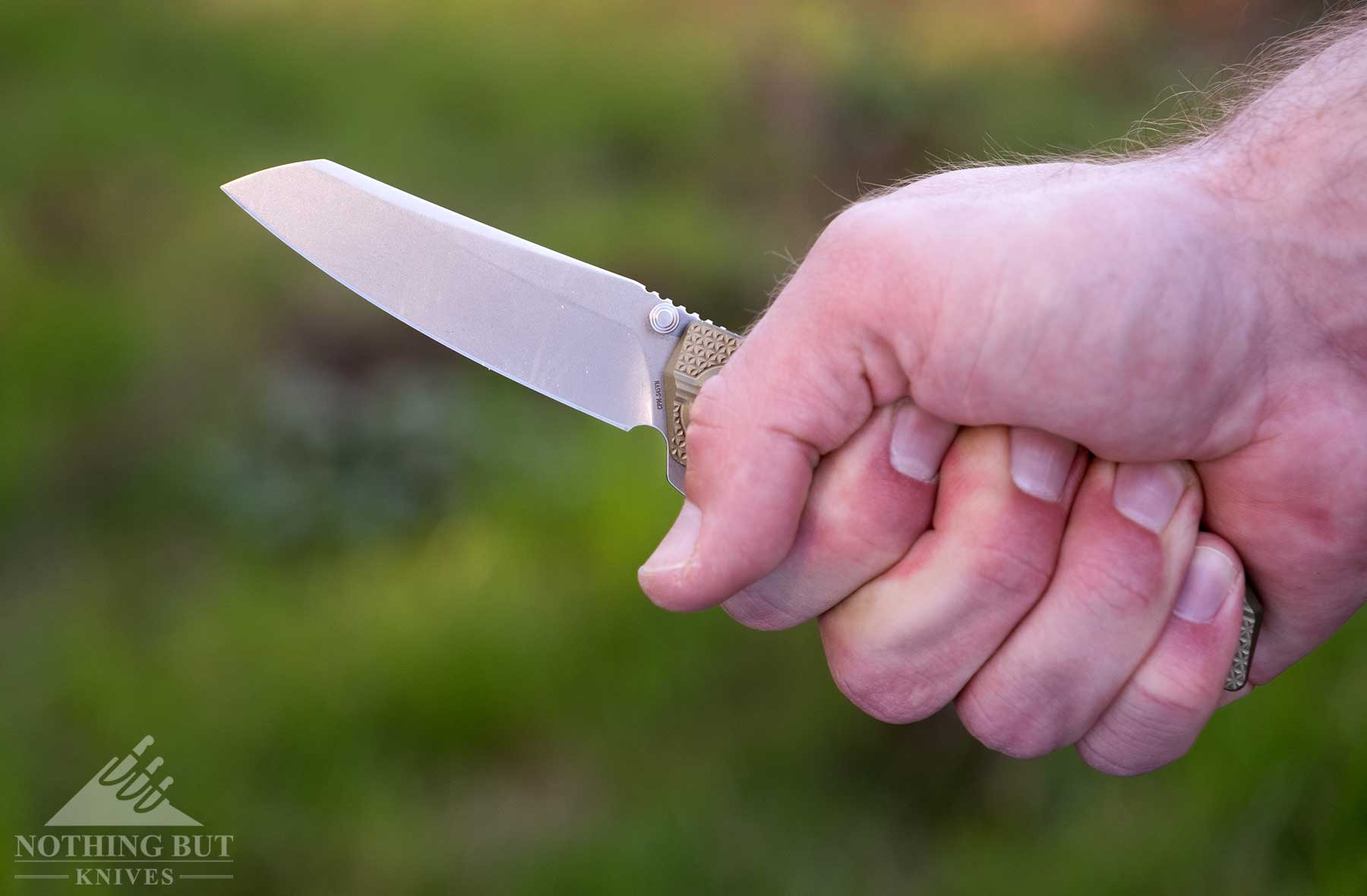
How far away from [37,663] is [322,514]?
0.67 meters

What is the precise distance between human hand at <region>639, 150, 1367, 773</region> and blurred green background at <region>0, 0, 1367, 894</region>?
746 mm

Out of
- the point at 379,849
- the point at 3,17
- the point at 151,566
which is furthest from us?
the point at 3,17

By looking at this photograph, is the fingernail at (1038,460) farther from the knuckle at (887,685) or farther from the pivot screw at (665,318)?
the pivot screw at (665,318)

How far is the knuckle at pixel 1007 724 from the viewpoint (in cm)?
120

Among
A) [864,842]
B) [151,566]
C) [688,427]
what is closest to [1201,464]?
[688,427]

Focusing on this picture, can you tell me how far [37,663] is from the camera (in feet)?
6.54

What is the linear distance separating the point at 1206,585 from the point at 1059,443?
0.81ft

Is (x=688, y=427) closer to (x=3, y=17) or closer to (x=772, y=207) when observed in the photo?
(x=772, y=207)

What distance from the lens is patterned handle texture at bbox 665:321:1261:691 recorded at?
3.83 ft

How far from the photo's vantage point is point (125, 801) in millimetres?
1759

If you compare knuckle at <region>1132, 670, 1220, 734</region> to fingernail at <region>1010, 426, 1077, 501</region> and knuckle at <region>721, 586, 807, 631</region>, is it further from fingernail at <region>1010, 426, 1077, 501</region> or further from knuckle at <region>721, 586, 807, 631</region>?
knuckle at <region>721, 586, 807, 631</region>
